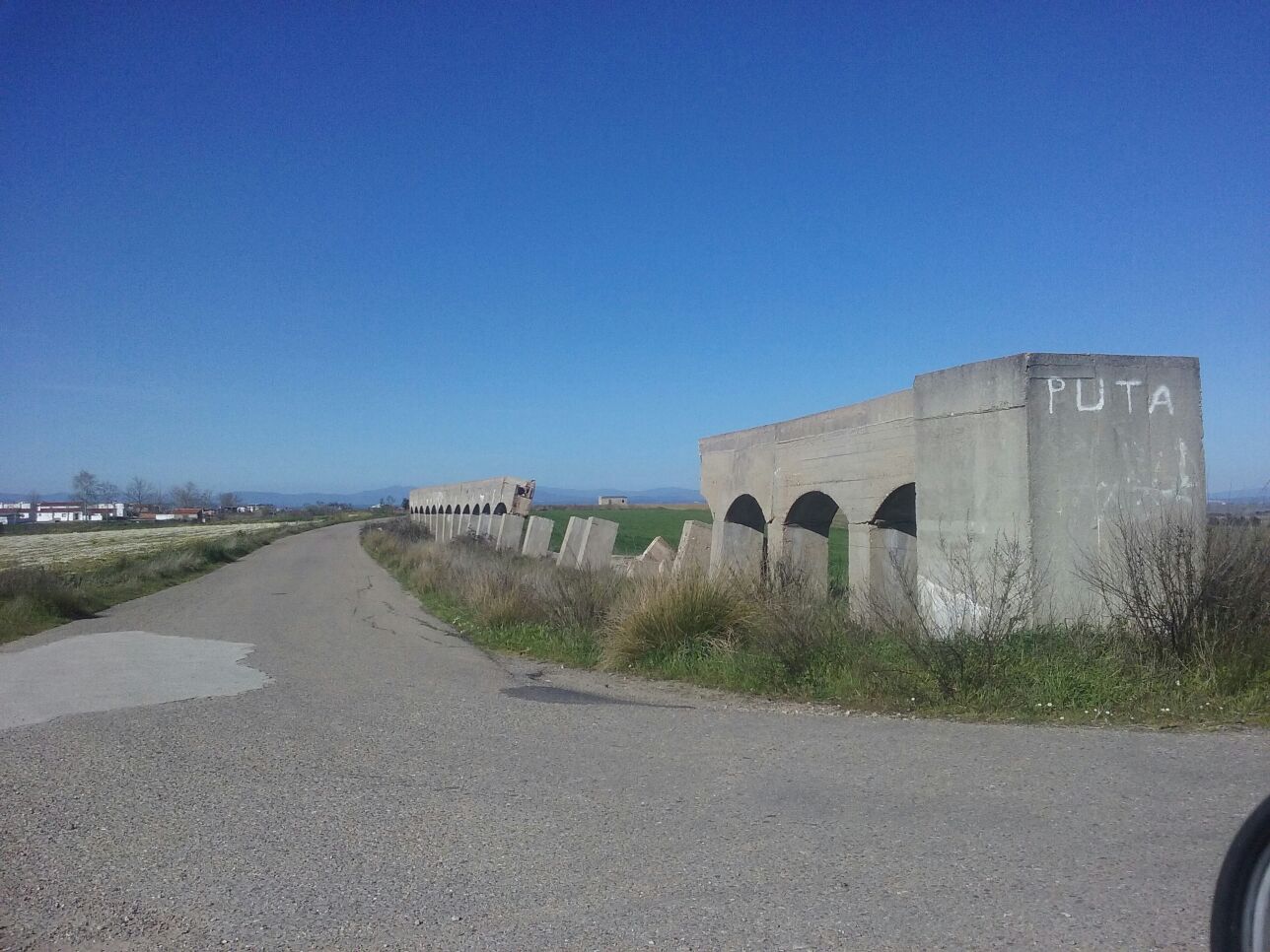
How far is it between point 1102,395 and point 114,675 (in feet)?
35.4

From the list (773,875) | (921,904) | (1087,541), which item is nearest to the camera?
(921,904)

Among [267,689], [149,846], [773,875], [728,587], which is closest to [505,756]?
[149,846]

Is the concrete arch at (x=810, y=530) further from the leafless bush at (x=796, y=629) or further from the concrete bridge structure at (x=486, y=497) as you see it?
the concrete bridge structure at (x=486, y=497)

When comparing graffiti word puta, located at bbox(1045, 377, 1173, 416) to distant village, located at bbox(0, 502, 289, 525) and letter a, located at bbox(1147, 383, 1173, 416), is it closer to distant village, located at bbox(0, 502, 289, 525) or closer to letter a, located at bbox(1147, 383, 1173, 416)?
letter a, located at bbox(1147, 383, 1173, 416)

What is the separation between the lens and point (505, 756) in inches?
275

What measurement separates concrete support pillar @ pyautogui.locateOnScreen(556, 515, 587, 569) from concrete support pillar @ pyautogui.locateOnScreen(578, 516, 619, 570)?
14cm

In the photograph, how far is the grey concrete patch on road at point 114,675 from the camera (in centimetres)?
943

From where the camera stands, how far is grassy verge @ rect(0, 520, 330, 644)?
688 inches

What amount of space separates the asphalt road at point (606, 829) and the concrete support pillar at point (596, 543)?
10797 millimetres

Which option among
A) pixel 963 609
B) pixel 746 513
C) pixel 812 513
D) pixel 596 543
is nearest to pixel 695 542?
pixel 746 513

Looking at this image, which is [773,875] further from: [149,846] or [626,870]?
[149,846]

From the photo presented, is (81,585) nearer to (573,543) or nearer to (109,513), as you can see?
(573,543)

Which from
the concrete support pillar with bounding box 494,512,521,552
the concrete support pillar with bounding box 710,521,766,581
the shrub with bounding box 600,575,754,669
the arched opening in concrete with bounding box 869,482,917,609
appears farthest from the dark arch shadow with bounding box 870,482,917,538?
the concrete support pillar with bounding box 494,512,521,552

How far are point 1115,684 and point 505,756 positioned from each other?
4.71 metres
